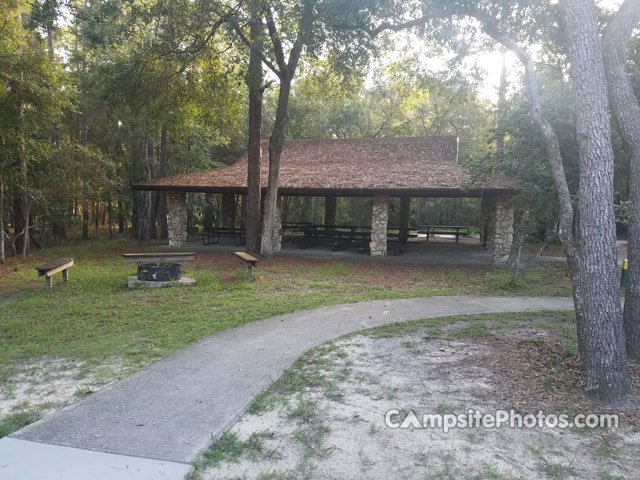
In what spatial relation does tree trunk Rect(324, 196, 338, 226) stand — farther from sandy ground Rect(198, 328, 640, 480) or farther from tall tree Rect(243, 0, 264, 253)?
sandy ground Rect(198, 328, 640, 480)

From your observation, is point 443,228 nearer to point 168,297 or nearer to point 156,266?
point 156,266

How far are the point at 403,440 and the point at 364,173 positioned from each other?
1263 centimetres

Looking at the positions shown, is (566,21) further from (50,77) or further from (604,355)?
(50,77)

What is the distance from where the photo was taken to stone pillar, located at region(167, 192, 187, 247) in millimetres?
15977

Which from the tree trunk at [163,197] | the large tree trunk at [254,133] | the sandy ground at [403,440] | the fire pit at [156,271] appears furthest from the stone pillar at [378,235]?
the tree trunk at [163,197]

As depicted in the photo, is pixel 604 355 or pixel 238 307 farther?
pixel 238 307

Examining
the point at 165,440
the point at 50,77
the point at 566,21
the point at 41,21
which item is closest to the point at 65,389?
the point at 165,440

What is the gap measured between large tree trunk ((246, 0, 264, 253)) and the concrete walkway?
803cm

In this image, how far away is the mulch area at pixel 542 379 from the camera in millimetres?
3309

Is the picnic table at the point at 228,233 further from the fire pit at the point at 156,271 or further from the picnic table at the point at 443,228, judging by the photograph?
the picnic table at the point at 443,228

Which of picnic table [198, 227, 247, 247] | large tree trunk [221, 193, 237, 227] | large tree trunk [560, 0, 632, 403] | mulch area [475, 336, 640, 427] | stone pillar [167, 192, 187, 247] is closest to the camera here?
mulch area [475, 336, 640, 427]

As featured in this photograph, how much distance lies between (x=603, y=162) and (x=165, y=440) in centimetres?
428

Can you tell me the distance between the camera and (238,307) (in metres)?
6.83

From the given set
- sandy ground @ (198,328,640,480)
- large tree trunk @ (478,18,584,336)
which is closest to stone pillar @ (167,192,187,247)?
sandy ground @ (198,328,640,480)
